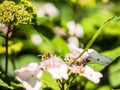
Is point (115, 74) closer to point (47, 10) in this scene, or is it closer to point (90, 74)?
point (90, 74)

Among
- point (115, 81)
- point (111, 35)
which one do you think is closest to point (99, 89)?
point (115, 81)

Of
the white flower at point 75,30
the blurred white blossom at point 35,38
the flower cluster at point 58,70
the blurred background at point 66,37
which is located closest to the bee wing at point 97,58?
the flower cluster at point 58,70

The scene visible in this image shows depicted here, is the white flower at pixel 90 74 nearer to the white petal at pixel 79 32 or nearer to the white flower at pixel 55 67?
the white flower at pixel 55 67

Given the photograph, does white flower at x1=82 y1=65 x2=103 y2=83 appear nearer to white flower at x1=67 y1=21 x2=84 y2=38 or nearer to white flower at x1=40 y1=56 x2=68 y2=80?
white flower at x1=40 y1=56 x2=68 y2=80

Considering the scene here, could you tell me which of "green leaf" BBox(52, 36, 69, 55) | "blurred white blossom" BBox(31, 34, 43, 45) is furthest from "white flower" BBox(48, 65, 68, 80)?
"blurred white blossom" BBox(31, 34, 43, 45)

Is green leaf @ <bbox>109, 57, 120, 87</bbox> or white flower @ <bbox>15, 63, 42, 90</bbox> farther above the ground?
white flower @ <bbox>15, 63, 42, 90</bbox>

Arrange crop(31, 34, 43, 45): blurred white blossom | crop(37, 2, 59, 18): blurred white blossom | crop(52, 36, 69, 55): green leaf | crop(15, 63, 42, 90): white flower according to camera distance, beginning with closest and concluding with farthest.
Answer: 1. crop(15, 63, 42, 90): white flower
2. crop(52, 36, 69, 55): green leaf
3. crop(31, 34, 43, 45): blurred white blossom
4. crop(37, 2, 59, 18): blurred white blossom

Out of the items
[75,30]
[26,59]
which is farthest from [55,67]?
[26,59]

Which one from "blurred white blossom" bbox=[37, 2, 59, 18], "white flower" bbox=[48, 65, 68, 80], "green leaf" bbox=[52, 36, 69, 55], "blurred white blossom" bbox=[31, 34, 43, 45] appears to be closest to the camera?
"white flower" bbox=[48, 65, 68, 80]
